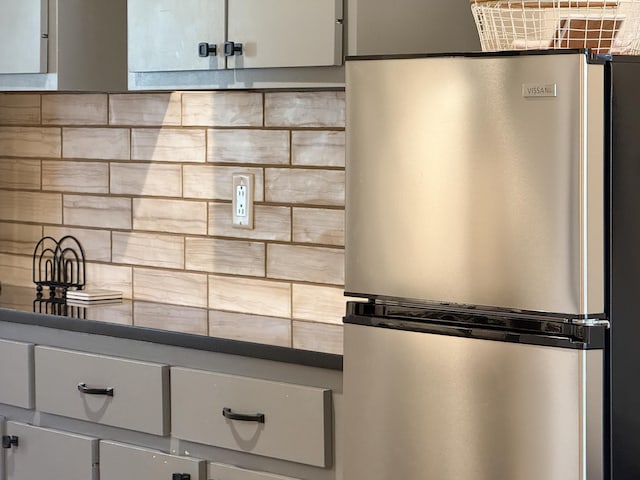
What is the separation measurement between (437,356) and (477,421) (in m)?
0.13

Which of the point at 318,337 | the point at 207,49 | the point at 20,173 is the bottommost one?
the point at 318,337

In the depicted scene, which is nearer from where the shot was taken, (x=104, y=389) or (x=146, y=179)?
(x=104, y=389)

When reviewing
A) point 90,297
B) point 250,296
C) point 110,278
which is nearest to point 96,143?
point 110,278

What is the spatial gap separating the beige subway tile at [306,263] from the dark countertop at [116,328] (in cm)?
41

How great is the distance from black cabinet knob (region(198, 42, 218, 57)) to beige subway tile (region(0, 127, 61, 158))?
104 cm

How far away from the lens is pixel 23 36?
126 inches

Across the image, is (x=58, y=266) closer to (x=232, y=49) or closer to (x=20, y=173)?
(x=20, y=173)

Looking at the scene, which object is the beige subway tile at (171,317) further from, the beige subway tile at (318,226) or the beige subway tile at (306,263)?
the beige subway tile at (318,226)

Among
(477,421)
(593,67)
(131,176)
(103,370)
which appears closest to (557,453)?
(477,421)

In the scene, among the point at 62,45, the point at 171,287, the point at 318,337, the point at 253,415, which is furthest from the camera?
the point at 171,287

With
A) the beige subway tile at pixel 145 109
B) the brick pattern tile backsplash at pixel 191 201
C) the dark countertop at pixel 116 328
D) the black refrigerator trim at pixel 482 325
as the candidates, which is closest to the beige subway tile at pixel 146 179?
the brick pattern tile backsplash at pixel 191 201

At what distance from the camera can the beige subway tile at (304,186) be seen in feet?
9.84

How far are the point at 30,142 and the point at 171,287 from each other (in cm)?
76

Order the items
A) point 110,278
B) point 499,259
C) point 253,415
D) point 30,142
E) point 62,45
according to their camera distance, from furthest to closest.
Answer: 1. point 30,142
2. point 110,278
3. point 62,45
4. point 253,415
5. point 499,259
